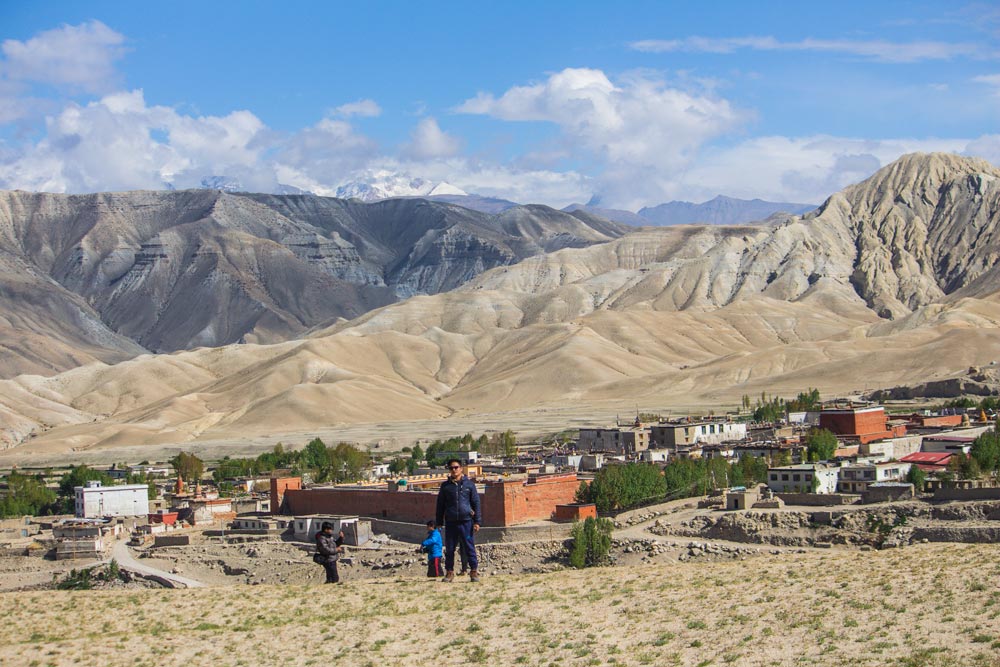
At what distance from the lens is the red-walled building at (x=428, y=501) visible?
53.4 meters

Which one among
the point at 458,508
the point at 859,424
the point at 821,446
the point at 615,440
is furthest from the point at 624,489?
the point at 615,440

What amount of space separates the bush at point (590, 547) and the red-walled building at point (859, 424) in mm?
33862

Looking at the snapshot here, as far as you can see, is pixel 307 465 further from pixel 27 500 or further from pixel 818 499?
pixel 818 499

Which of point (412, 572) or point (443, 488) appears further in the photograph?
point (412, 572)

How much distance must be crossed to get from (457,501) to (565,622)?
271 cm

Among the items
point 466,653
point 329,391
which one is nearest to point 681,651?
point 466,653

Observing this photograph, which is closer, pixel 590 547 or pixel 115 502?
pixel 590 547

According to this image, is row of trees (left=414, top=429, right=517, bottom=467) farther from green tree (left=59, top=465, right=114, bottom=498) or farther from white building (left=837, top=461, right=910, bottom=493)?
white building (left=837, top=461, right=910, bottom=493)

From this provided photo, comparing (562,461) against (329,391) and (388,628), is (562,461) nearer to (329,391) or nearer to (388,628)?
(388,628)

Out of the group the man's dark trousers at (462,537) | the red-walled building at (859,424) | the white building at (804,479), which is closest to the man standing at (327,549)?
the man's dark trousers at (462,537)

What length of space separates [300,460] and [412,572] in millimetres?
54279

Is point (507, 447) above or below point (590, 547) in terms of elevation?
above

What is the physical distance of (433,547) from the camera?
→ 2330 centimetres

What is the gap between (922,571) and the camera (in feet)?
76.9
